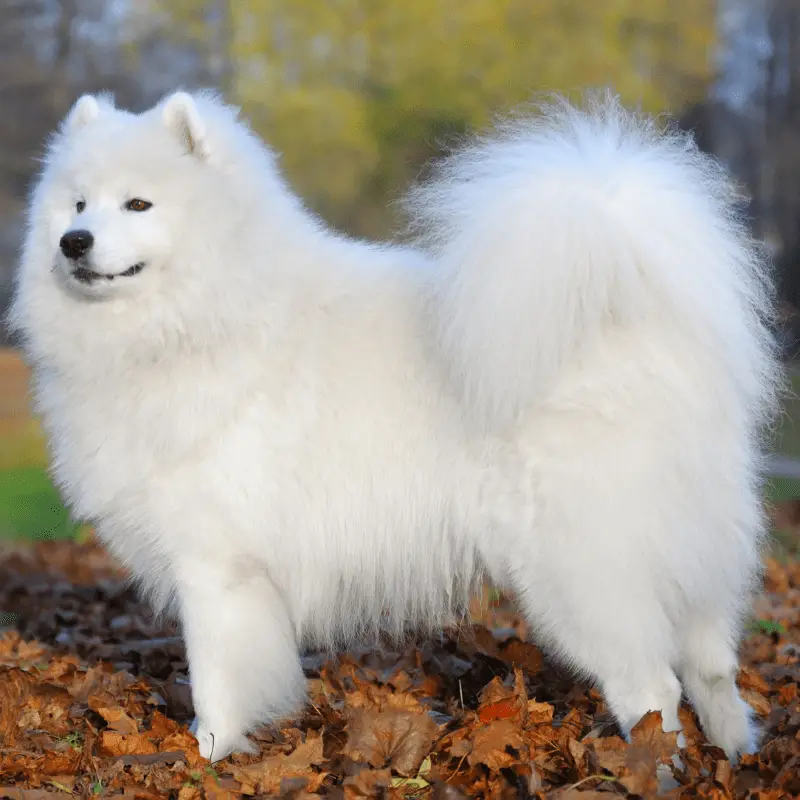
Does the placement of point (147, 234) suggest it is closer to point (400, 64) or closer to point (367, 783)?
point (367, 783)

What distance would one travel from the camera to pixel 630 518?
10.4 feet

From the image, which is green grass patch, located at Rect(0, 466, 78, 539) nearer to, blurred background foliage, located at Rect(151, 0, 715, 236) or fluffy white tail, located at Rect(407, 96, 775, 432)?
blurred background foliage, located at Rect(151, 0, 715, 236)

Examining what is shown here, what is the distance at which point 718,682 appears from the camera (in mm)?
3398

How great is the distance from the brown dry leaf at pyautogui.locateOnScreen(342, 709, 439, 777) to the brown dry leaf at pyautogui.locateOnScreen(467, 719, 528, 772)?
18cm

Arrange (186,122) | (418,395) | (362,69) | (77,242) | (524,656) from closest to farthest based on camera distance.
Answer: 1. (77,242)
2. (418,395)
3. (186,122)
4. (524,656)
5. (362,69)

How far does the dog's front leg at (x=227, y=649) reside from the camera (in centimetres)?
344

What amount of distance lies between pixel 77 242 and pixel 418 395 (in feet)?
4.28

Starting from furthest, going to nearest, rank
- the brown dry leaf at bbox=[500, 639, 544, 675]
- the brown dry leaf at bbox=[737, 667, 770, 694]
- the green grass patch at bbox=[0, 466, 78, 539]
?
the green grass patch at bbox=[0, 466, 78, 539], the brown dry leaf at bbox=[500, 639, 544, 675], the brown dry leaf at bbox=[737, 667, 770, 694]

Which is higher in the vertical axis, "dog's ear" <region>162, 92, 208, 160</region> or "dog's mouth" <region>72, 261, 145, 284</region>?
"dog's ear" <region>162, 92, 208, 160</region>

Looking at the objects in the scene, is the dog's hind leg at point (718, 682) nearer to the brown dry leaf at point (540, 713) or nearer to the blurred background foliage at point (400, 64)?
the brown dry leaf at point (540, 713)

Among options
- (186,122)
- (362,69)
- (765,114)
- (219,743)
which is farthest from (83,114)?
(765,114)

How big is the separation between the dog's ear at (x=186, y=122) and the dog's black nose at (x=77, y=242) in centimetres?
56

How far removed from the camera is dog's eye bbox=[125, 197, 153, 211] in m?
3.53

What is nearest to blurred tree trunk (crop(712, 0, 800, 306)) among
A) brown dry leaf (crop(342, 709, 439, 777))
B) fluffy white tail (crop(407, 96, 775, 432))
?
fluffy white tail (crop(407, 96, 775, 432))
